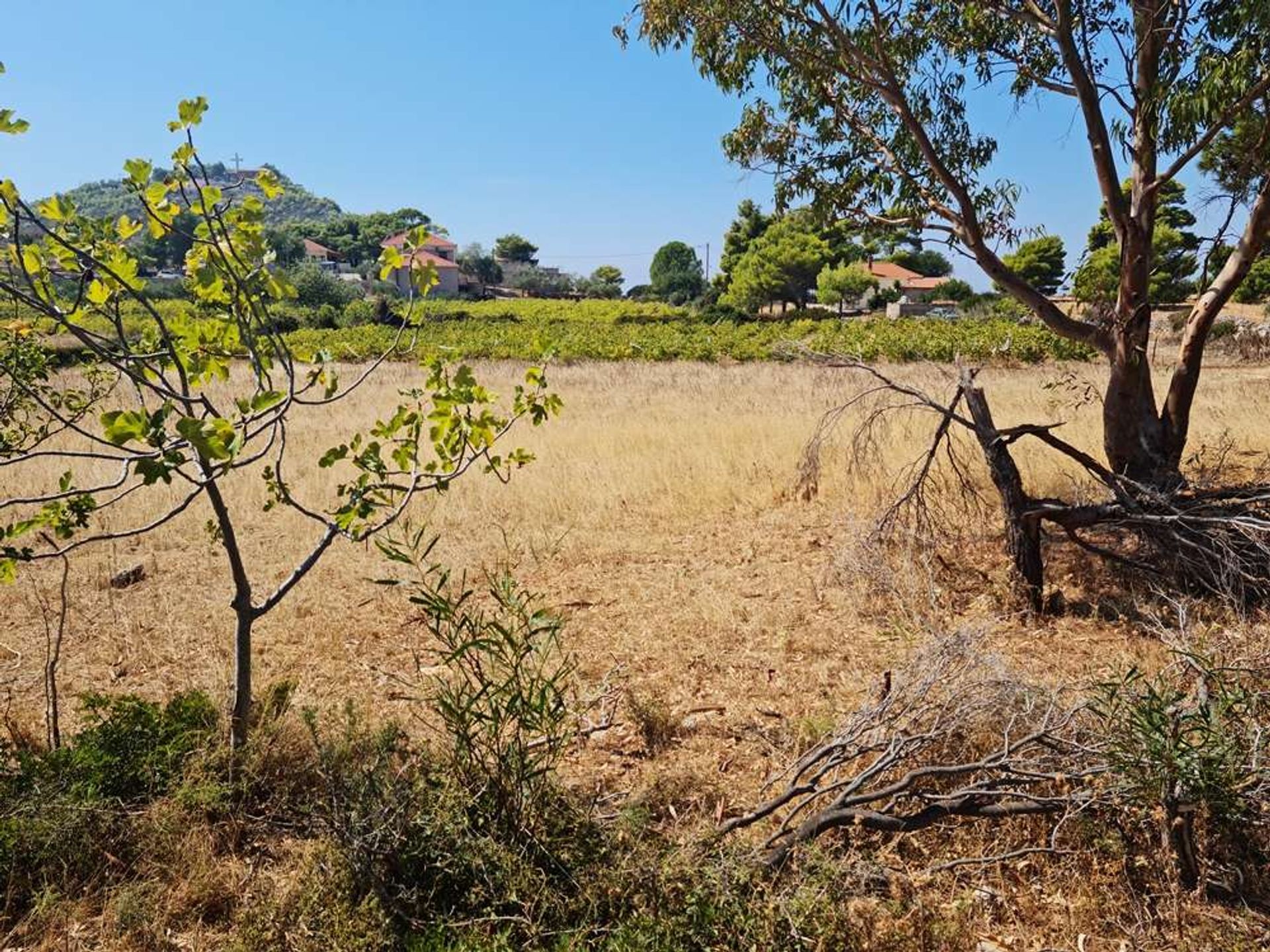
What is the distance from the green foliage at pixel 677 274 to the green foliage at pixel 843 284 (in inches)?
1011

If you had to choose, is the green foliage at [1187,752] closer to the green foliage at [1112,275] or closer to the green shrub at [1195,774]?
the green shrub at [1195,774]

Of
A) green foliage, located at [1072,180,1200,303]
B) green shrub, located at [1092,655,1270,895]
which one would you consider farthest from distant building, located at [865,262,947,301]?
green shrub, located at [1092,655,1270,895]

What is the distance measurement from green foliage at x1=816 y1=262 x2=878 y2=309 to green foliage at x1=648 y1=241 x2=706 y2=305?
A: 25.7m

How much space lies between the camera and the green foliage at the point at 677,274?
8456cm

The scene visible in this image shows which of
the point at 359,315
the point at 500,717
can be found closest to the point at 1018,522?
the point at 500,717

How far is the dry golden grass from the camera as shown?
4145 millimetres

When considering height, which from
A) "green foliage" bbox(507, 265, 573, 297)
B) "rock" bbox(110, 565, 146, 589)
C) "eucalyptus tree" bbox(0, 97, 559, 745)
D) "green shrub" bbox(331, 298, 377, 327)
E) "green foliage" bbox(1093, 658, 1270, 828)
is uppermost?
"green foliage" bbox(507, 265, 573, 297)

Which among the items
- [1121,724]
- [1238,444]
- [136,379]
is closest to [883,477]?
[1238,444]

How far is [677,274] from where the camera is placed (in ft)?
293

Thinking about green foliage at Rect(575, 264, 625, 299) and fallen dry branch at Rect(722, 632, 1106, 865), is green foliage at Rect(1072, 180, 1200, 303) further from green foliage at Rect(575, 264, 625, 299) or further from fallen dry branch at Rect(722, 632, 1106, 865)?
green foliage at Rect(575, 264, 625, 299)

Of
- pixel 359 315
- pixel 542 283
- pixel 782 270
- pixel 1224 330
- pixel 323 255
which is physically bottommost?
pixel 1224 330

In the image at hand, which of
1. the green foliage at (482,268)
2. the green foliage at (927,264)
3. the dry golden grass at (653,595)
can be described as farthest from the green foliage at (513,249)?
the dry golden grass at (653,595)

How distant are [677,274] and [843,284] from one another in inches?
1583

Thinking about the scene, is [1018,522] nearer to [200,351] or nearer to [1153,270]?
[1153,270]
